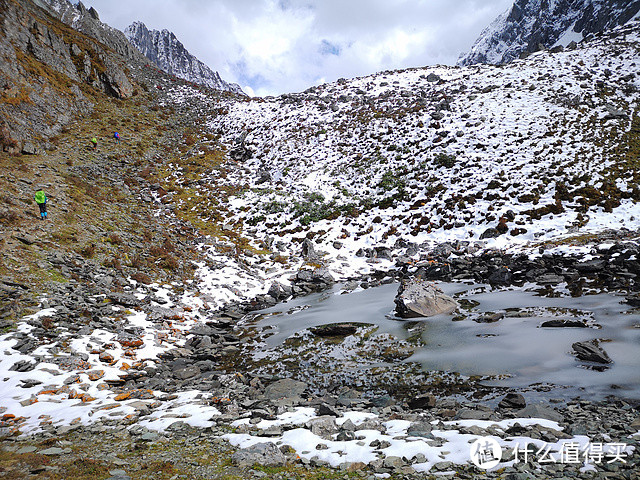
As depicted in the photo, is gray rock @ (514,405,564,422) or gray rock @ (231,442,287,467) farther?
gray rock @ (514,405,564,422)

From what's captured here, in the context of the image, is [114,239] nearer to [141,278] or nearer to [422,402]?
[141,278]

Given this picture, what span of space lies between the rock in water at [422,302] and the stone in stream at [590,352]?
17.4 ft

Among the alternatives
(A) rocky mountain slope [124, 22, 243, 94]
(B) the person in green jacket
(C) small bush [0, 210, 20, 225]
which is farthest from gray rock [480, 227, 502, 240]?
(A) rocky mountain slope [124, 22, 243, 94]

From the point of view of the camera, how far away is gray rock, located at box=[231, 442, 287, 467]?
17.2ft

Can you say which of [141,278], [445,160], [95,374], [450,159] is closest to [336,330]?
[95,374]

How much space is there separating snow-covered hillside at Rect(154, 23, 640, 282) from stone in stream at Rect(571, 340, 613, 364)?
13.3 meters

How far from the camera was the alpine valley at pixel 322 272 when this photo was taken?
19.7ft

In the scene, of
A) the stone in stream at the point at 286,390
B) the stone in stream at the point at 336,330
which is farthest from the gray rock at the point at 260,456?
the stone in stream at the point at 336,330

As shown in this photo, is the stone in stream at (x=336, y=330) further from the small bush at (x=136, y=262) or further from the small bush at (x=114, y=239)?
the small bush at (x=114, y=239)

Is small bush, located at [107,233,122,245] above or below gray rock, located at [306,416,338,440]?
above

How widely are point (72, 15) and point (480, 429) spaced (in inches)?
3521

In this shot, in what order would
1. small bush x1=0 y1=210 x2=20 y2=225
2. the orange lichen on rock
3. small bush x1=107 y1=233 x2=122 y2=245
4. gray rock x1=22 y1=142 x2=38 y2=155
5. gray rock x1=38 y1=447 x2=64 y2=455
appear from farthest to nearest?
gray rock x1=22 y1=142 x2=38 y2=155, small bush x1=107 y1=233 x2=122 y2=245, small bush x1=0 y1=210 x2=20 y2=225, the orange lichen on rock, gray rock x1=38 y1=447 x2=64 y2=455

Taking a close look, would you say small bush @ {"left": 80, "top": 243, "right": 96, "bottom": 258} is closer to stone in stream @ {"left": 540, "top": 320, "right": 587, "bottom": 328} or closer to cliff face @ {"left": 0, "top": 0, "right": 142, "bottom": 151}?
cliff face @ {"left": 0, "top": 0, "right": 142, "bottom": 151}

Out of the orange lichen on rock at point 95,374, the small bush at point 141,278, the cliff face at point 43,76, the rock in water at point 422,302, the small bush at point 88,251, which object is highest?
the cliff face at point 43,76
